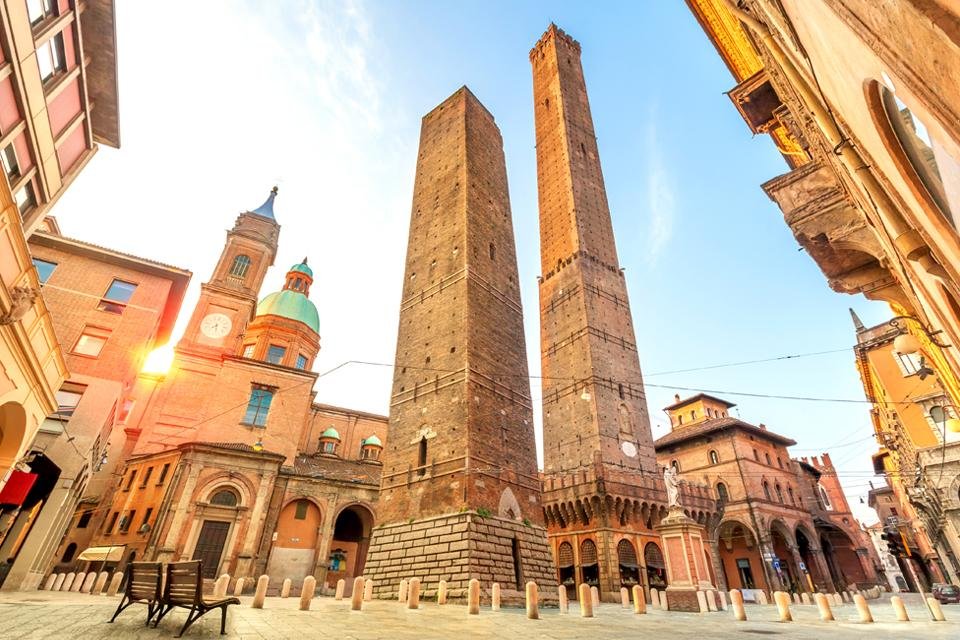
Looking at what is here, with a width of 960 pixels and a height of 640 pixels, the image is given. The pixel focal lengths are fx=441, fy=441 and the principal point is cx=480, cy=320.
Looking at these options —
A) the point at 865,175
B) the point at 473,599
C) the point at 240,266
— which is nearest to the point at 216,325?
the point at 240,266

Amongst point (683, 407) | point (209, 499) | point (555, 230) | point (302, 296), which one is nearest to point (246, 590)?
point (209, 499)

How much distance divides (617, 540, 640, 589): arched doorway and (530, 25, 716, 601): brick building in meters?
0.06

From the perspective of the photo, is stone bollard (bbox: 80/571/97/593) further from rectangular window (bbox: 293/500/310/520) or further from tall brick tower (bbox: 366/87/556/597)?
tall brick tower (bbox: 366/87/556/597)

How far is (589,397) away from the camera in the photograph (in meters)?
27.3

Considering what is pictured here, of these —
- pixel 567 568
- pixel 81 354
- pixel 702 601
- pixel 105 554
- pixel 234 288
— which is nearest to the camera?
pixel 702 601

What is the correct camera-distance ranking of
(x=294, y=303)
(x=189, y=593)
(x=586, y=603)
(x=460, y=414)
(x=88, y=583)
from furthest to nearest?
(x=294, y=303) → (x=460, y=414) → (x=88, y=583) → (x=586, y=603) → (x=189, y=593)

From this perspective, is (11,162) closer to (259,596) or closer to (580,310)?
(259,596)

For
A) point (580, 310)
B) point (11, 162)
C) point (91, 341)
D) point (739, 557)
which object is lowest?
point (739, 557)

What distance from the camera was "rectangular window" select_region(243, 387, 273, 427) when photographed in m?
27.0

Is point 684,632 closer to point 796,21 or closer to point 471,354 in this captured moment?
point 796,21

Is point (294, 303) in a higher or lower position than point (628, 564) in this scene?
higher

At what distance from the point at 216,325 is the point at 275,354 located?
4.28m

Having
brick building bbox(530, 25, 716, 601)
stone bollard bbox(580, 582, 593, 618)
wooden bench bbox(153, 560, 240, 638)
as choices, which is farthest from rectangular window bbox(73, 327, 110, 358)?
brick building bbox(530, 25, 716, 601)

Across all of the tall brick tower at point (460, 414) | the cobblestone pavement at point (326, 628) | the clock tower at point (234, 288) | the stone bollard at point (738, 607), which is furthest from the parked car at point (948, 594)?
the clock tower at point (234, 288)
